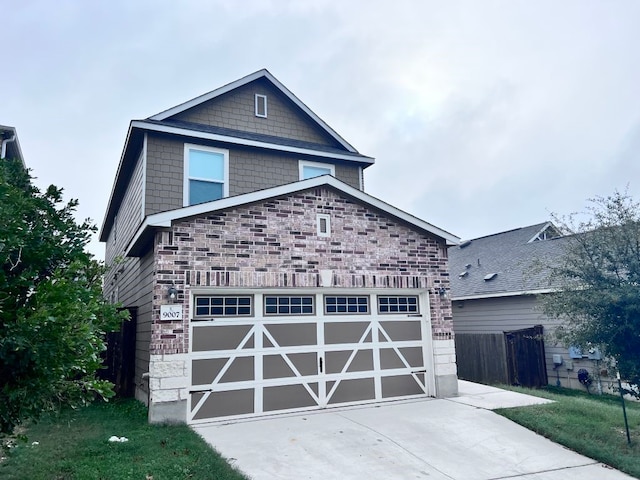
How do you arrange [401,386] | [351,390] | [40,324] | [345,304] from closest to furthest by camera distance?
1. [40,324]
2. [351,390]
3. [345,304]
4. [401,386]

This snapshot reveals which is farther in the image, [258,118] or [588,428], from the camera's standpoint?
[258,118]

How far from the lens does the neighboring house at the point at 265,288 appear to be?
8.15 m

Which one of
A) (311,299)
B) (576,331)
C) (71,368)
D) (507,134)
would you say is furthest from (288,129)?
(507,134)

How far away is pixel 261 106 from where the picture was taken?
44.3ft

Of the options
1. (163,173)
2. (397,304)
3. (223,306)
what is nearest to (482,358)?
(397,304)

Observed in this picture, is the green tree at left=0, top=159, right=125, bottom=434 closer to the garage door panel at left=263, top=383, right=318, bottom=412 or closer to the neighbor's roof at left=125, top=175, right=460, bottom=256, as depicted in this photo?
the neighbor's roof at left=125, top=175, right=460, bottom=256

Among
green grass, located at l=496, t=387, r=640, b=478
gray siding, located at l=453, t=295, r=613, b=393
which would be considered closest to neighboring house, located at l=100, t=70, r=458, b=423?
green grass, located at l=496, t=387, r=640, b=478

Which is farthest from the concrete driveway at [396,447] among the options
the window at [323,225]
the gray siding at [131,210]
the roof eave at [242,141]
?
the roof eave at [242,141]

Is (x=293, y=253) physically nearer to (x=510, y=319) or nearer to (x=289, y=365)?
(x=289, y=365)

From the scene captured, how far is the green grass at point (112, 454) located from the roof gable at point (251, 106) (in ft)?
24.3

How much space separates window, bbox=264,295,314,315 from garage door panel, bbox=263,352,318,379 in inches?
32.7

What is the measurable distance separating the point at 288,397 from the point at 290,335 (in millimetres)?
1169

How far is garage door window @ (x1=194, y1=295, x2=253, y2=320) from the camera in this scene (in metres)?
8.44

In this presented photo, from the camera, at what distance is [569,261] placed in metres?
7.95
